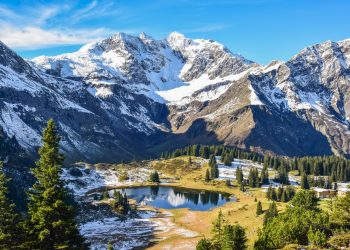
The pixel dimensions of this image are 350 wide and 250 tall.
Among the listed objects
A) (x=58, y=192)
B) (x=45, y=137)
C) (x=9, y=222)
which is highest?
(x=45, y=137)

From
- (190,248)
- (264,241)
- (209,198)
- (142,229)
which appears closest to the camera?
(264,241)

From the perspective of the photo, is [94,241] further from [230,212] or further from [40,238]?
[40,238]

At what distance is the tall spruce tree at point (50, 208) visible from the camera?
36.8 m

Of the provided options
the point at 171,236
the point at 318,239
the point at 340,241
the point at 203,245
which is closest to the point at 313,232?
the point at 340,241

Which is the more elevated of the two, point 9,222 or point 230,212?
point 9,222

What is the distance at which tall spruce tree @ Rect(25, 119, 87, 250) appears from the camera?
36.8 metres

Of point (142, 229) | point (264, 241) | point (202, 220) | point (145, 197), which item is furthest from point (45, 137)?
point (145, 197)

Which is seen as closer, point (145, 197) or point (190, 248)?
point (190, 248)

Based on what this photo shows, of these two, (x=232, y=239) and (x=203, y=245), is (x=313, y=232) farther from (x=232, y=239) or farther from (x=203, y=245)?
(x=203, y=245)

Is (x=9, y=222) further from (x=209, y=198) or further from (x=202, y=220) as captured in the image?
(x=209, y=198)

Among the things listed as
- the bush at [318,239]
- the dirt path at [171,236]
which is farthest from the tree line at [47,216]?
the dirt path at [171,236]

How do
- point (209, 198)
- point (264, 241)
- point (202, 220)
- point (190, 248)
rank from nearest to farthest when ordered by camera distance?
point (264, 241) → point (190, 248) → point (202, 220) → point (209, 198)

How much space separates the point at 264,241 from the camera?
68500 millimetres

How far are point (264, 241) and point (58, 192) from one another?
42.0 metres
